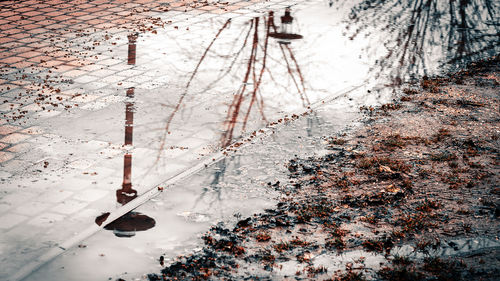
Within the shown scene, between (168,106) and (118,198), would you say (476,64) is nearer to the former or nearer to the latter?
(168,106)

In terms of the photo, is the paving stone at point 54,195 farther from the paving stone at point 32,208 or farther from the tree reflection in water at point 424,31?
the tree reflection in water at point 424,31

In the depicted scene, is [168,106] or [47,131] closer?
[47,131]

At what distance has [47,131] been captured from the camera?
7.84 metres

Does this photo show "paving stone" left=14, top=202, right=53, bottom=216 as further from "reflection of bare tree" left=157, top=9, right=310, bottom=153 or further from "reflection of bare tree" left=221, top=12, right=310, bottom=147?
"reflection of bare tree" left=221, top=12, right=310, bottom=147

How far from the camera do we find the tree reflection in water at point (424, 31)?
11258 millimetres

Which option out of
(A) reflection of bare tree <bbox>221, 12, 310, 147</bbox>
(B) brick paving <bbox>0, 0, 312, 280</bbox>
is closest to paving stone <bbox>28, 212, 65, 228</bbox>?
(B) brick paving <bbox>0, 0, 312, 280</bbox>

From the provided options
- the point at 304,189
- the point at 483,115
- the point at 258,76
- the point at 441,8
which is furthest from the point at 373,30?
the point at 304,189

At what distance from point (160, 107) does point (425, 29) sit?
25.2 ft

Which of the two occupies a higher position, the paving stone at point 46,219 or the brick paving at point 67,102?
the brick paving at point 67,102

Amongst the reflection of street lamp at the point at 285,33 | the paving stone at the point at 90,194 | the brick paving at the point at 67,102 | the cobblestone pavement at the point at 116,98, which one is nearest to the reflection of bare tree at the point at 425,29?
the cobblestone pavement at the point at 116,98

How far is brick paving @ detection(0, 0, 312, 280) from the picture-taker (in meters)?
5.90

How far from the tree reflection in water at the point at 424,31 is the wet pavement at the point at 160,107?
2.9 inches

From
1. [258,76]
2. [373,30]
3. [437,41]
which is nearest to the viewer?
[258,76]

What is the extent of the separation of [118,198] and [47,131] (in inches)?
88.0
